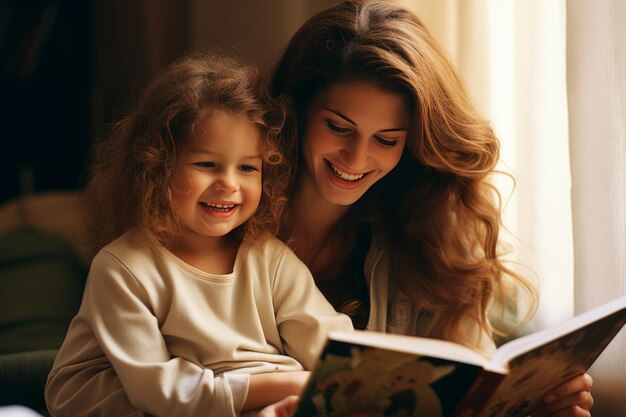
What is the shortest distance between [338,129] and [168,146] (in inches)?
11.7

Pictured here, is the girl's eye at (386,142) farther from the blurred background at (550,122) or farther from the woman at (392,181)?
the blurred background at (550,122)

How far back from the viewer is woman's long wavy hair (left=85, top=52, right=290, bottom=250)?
48.2 inches

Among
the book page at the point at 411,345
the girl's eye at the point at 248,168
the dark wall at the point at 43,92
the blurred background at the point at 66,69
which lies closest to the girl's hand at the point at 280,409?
the book page at the point at 411,345

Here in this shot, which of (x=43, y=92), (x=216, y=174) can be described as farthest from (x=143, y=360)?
(x=43, y=92)

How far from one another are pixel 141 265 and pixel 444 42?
865 millimetres

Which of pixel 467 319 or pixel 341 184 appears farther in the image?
pixel 467 319

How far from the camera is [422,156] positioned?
53.7 inches

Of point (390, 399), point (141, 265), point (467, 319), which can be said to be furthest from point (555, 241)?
point (141, 265)

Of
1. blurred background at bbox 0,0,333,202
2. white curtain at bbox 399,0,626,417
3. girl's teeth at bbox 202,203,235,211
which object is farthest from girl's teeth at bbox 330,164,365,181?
blurred background at bbox 0,0,333,202

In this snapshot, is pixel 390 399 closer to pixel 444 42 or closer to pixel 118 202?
pixel 118 202

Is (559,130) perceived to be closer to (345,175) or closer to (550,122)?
(550,122)

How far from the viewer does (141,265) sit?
1.21m

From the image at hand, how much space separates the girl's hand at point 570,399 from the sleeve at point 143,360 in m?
0.48

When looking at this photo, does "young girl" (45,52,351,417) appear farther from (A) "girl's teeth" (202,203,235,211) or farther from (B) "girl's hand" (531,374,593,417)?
(B) "girl's hand" (531,374,593,417)
